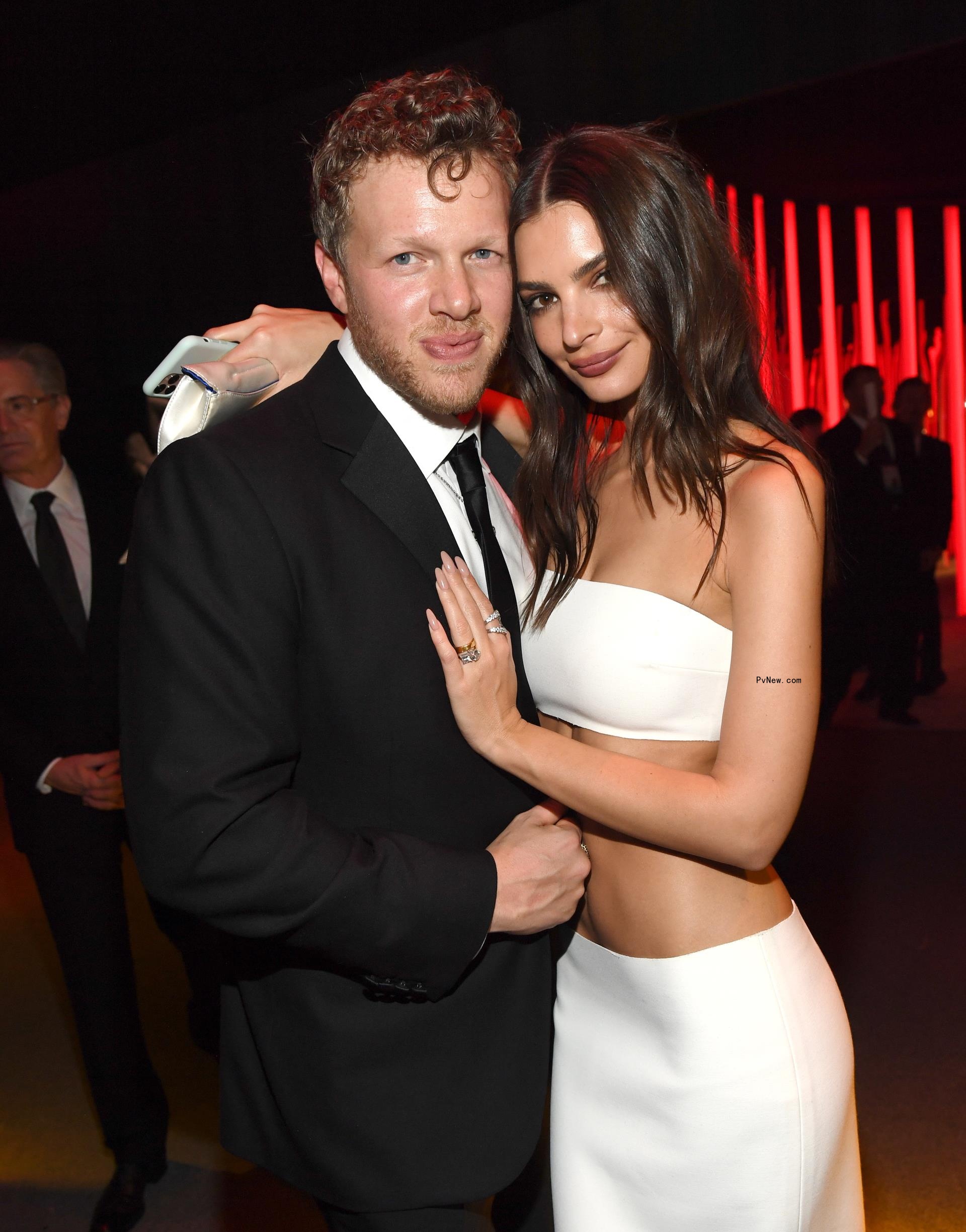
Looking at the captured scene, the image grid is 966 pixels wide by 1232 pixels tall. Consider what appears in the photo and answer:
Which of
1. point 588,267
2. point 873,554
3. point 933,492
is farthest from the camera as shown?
point 873,554

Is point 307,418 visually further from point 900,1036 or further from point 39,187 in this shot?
point 39,187

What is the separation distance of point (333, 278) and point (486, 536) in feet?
1.54

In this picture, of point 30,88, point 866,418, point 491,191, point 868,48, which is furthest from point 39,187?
point 491,191

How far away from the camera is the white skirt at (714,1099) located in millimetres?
1598

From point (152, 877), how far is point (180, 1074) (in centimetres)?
230

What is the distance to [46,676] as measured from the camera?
2.75 meters

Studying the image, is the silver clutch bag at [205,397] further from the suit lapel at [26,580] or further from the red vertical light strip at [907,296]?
the red vertical light strip at [907,296]

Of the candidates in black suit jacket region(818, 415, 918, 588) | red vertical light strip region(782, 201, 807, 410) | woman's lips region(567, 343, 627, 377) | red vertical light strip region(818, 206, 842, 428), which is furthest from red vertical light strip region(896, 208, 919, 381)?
woman's lips region(567, 343, 627, 377)

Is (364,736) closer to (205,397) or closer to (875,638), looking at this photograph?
(205,397)

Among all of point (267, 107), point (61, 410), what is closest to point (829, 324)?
point (267, 107)

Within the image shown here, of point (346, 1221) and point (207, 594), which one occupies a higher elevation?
point (207, 594)

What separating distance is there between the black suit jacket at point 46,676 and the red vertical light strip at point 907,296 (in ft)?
27.0

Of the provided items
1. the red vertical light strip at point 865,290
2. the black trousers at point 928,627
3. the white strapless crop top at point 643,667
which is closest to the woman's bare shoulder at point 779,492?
the white strapless crop top at point 643,667

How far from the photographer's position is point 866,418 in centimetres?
665
